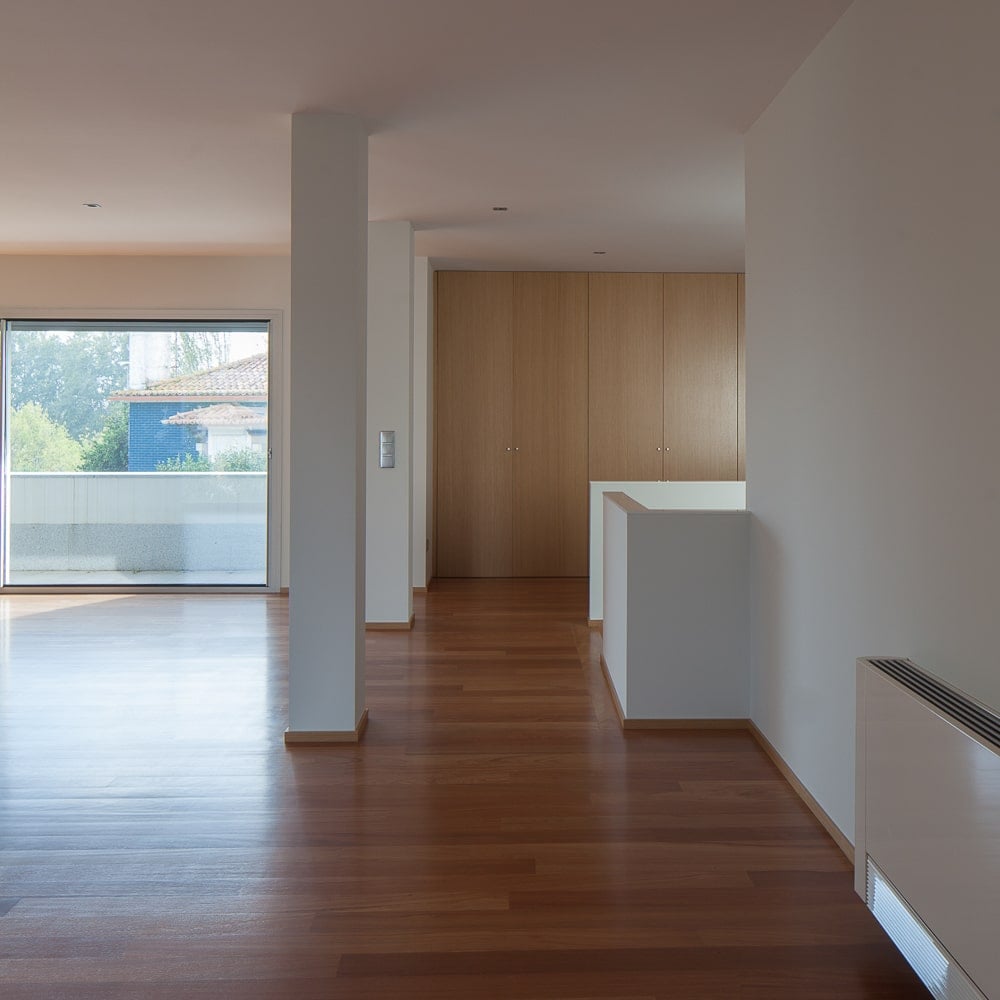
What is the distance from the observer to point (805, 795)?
3496mm

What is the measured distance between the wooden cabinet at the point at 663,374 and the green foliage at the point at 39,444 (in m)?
4.39

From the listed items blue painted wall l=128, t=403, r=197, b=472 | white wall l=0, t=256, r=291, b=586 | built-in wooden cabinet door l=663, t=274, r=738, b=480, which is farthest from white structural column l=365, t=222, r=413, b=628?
built-in wooden cabinet door l=663, t=274, r=738, b=480

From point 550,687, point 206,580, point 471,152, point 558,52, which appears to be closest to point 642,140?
point 471,152

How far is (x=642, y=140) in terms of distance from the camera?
4641mm

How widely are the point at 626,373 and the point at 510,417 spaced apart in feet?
3.52

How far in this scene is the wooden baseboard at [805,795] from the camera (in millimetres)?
3059

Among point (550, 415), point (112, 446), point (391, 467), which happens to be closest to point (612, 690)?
point (391, 467)

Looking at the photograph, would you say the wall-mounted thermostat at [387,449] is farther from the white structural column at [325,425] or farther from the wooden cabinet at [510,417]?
Result: the white structural column at [325,425]

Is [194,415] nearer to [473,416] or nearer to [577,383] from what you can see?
[473,416]

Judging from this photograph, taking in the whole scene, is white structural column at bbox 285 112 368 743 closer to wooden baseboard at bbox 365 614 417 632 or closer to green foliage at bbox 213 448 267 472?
wooden baseboard at bbox 365 614 417 632

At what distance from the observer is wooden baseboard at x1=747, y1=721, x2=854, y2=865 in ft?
10.0

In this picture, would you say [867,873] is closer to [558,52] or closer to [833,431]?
[833,431]

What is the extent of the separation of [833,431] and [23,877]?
9.27 feet

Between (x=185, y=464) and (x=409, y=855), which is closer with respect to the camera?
(x=409, y=855)
